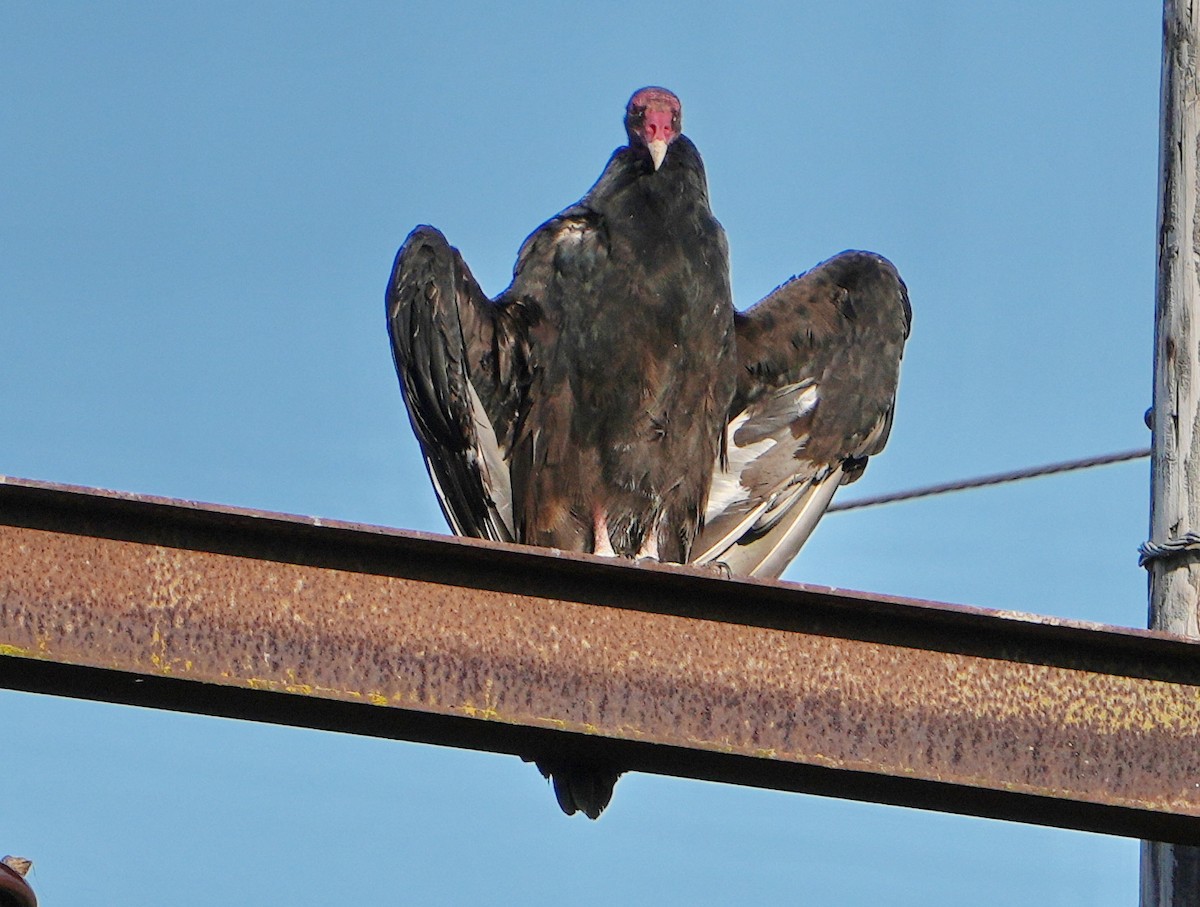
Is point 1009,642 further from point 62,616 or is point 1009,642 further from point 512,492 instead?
point 512,492

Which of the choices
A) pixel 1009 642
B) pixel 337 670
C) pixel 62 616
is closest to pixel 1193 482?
pixel 1009 642

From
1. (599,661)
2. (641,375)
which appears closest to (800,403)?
(641,375)

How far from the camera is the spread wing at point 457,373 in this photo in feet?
17.0

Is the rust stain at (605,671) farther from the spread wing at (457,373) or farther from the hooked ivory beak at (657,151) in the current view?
the hooked ivory beak at (657,151)

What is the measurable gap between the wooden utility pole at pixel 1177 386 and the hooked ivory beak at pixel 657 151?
1.67 m

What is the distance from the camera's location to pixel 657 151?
536 cm

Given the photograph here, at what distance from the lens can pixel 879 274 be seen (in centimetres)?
570

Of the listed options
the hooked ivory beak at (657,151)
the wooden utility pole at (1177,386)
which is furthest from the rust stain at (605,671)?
the hooked ivory beak at (657,151)

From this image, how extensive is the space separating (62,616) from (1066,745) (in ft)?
4.43

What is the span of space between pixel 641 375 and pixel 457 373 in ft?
1.68

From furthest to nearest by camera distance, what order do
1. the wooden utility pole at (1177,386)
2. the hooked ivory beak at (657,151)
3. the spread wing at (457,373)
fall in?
the hooked ivory beak at (657,151)
the spread wing at (457,373)
the wooden utility pole at (1177,386)

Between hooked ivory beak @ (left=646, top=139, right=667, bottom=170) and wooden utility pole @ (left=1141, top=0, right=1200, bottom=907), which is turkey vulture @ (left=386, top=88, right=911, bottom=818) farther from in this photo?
wooden utility pole @ (left=1141, top=0, right=1200, bottom=907)

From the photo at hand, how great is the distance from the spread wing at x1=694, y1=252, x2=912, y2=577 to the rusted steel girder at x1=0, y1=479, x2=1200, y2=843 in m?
2.99

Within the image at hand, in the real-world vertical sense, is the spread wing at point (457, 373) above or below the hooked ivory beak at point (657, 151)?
below
